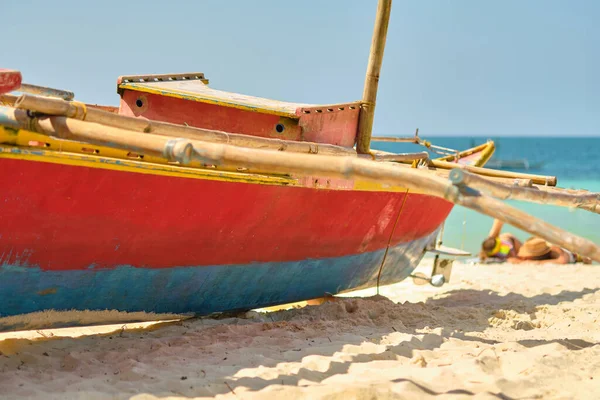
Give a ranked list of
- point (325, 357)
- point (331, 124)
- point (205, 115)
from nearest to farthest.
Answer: point (325, 357)
point (205, 115)
point (331, 124)

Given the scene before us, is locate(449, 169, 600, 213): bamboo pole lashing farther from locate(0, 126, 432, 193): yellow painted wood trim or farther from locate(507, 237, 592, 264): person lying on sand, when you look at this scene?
locate(507, 237, 592, 264): person lying on sand

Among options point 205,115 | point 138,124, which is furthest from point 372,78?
point 138,124

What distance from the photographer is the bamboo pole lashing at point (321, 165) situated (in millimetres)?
3117

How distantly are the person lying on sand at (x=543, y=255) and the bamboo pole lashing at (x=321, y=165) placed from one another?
7.67m

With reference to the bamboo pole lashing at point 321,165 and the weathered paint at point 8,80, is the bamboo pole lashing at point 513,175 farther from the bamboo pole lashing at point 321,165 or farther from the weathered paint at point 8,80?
the weathered paint at point 8,80

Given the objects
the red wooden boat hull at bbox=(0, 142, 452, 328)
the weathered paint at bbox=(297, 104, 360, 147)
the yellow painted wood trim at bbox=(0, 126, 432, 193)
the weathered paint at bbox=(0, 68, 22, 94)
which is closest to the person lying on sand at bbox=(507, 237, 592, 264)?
the red wooden boat hull at bbox=(0, 142, 452, 328)

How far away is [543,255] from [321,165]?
8.47m

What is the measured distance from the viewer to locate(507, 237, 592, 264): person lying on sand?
10.4 metres

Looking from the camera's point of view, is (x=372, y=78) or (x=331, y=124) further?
(x=372, y=78)

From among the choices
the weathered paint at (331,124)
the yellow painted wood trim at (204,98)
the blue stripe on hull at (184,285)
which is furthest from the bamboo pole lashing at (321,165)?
the weathered paint at (331,124)

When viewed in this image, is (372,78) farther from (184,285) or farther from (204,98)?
(184,285)

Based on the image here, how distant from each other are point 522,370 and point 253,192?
2.08 metres

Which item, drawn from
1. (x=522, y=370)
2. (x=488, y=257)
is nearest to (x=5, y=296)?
(x=522, y=370)

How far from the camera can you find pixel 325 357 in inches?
145
